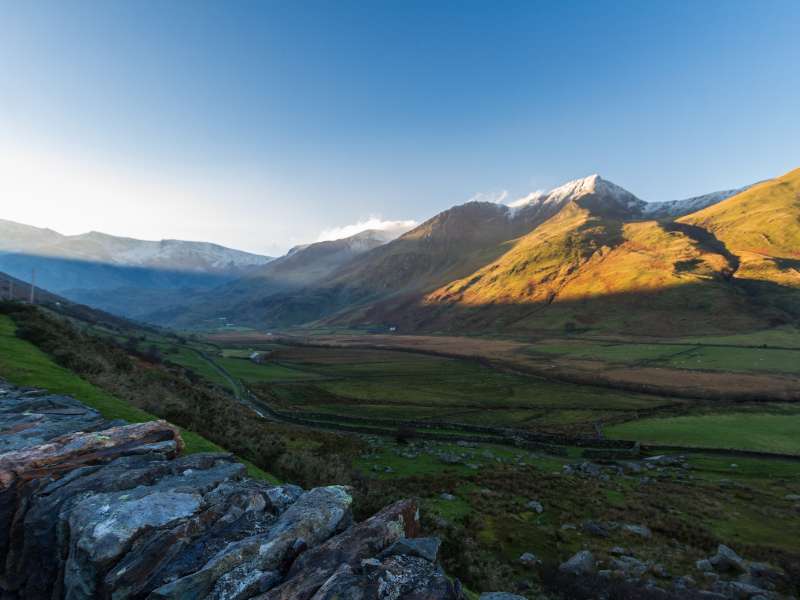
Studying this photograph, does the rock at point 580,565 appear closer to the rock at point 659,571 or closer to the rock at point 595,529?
the rock at point 659,571

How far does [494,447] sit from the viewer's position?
49.8 m

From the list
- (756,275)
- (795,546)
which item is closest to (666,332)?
(756,275)

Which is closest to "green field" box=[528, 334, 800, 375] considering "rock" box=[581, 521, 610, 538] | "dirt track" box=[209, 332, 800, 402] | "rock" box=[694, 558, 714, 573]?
"dirt track" box=[209, 332, 800, 402]

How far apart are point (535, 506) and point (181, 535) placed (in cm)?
2584

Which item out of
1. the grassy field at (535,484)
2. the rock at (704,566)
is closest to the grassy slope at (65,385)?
the grassy field at (535,484)

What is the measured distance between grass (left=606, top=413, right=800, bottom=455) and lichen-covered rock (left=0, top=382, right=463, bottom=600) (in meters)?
56.2

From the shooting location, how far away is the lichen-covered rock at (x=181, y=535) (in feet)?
18.9

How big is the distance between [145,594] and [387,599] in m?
3.78

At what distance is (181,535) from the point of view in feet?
22.4

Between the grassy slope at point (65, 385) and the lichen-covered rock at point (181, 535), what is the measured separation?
521 cm

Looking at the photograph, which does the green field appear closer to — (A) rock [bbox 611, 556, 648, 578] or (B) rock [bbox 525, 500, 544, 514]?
(B) rock [bbox 525, 500, 544, 514]

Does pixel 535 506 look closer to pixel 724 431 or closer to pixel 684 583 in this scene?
pixel 684 583

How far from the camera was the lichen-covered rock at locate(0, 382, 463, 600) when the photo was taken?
227 inches

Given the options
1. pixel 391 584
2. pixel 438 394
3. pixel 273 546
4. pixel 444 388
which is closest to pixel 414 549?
pixel 391 584
